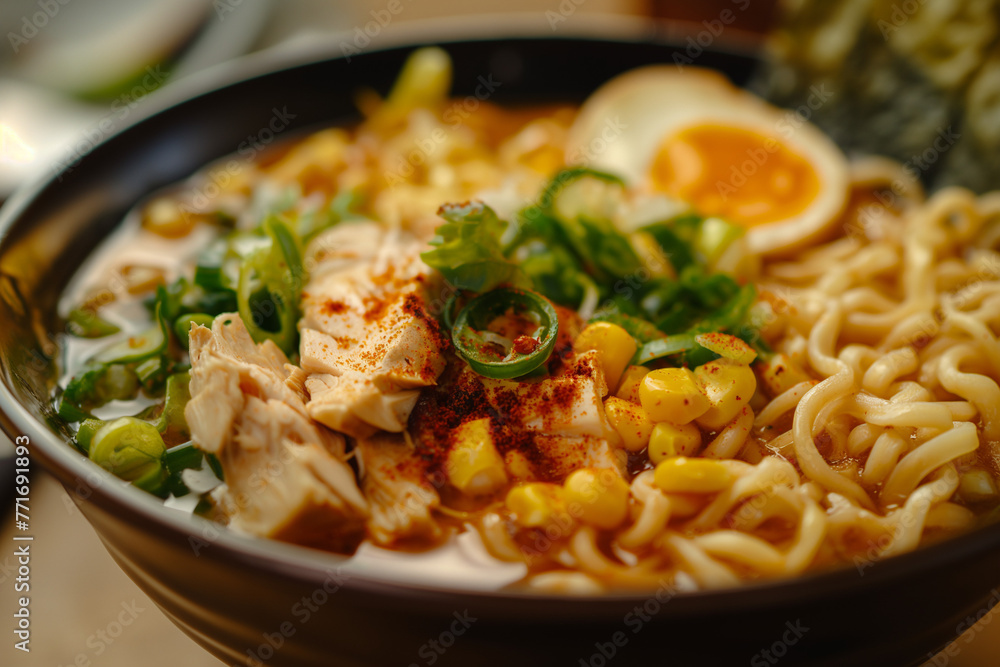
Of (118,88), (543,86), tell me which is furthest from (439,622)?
(118,88)

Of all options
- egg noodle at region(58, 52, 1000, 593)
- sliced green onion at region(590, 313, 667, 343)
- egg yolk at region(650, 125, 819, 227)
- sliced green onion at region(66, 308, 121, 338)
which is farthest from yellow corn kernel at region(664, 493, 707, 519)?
sliced green onion at region(66, 308, 121, 338)

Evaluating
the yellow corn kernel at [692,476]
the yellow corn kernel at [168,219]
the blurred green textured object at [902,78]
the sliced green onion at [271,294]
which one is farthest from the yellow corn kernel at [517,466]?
the blurred green textured object at [902,78]

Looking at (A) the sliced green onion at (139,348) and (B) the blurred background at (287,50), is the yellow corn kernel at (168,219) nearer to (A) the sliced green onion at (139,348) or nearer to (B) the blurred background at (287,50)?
(B) the blurred background at (287,50)

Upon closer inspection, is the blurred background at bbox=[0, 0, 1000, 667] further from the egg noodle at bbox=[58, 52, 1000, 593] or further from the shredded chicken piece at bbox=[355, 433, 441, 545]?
the shredded chicken piece at bbox=[355, 433, 441, 545]

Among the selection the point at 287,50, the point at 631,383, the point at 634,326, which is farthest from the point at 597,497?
the point at 287,50

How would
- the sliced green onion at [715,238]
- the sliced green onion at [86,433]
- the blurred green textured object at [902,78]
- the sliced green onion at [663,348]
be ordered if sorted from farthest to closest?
the blurred green textured object at [902,78] < the sliced green onion at [715,238] < the sliced green onion at [663,348] < the sliced green onion at [86,433]

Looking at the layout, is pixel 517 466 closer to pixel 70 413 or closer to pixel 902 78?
pixel 70 413

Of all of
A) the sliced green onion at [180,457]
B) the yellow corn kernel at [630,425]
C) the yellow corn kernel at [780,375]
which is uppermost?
the sliced green onion at [180,457]
